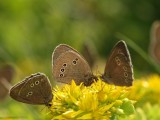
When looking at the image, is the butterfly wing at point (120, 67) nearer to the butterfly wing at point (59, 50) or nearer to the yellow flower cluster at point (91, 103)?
the yellow flower cluster at point (91, 103)

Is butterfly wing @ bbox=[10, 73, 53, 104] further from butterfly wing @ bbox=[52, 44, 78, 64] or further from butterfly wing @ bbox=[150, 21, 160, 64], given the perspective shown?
butterfly wing @ bbox=[150, 21, 160, 64]

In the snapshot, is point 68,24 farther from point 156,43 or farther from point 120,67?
point 120,67

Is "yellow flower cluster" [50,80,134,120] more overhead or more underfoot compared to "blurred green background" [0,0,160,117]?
more underfoot

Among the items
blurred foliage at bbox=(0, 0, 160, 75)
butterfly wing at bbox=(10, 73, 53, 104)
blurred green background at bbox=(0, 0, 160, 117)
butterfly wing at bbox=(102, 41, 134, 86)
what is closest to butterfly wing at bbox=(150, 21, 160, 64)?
butterfly wing at bbox=(102, 41, 134, 86)

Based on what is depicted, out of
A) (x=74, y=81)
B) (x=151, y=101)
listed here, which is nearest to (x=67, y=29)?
(x=151, y=101)

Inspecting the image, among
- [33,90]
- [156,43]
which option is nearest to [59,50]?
[33,90]

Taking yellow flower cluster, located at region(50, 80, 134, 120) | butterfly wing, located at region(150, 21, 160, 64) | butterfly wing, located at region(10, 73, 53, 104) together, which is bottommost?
yellow flower cluster, located at region(50, 80, 134, 120)

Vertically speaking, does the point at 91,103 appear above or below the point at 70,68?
below

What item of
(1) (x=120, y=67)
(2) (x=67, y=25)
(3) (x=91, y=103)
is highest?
(2) (x=67, y=25)

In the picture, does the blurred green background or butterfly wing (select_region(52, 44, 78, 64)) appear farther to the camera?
the blurred green background
